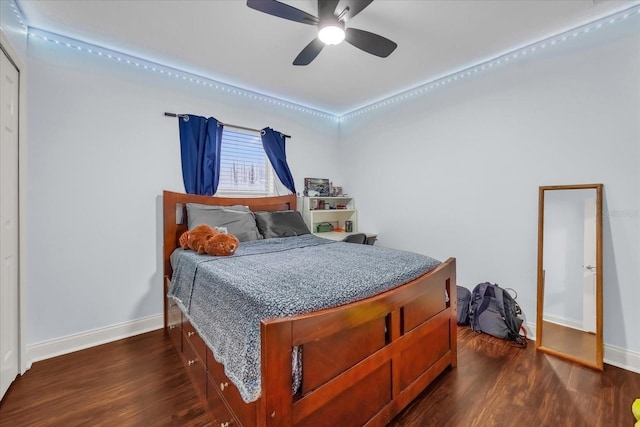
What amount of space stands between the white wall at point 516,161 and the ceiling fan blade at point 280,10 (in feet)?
6.37

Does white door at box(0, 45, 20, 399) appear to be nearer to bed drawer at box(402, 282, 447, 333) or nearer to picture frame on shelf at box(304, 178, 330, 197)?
bed drawer at box(402, 282, 447, 333)

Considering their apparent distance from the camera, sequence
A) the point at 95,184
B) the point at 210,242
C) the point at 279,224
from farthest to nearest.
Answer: the point at 279,224, the point at 95,184, the point at 210,242

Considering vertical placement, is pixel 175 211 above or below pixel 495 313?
above

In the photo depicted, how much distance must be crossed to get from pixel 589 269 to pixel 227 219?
3.07 m

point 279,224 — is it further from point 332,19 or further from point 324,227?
point 332,19

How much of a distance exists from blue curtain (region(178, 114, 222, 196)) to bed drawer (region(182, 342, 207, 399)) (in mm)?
1580

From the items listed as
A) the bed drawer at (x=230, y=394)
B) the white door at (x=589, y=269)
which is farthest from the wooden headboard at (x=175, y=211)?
the white door at (x=589, y=269)

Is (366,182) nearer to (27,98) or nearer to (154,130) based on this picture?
(154,130)

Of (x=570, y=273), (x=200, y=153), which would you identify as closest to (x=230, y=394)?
(x=200, y=153)

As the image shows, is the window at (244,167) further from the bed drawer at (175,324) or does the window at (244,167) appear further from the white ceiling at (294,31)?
the bed drawer at (175,324)

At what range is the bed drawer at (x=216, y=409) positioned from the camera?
129 centimetres

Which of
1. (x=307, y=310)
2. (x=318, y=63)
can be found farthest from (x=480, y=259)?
(x=318, y=63)

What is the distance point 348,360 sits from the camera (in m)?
1.27

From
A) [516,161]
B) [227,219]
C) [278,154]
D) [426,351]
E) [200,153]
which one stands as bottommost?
[426,351]
